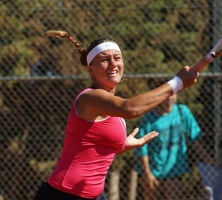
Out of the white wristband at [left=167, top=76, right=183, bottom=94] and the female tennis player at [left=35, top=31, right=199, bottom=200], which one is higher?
the white wristband at [left=167, top=76, right=183, bottom=94]

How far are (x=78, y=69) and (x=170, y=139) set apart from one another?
1.16 meters

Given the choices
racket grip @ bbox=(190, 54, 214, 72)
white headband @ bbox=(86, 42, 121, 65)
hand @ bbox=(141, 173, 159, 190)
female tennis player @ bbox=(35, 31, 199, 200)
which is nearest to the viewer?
racket grip @ bbox=(190, 54, 214, 72)

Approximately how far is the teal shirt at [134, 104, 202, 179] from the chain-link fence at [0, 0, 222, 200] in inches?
8.6

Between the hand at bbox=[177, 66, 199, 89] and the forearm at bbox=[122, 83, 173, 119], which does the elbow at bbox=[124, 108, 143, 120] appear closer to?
the forearm at bbox=[122, 83, 173, 119]

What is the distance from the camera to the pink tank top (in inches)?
149

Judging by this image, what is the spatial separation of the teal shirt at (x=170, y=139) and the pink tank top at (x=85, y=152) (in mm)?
2734

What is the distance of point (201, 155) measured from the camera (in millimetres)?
6961

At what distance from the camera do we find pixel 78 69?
22.3ft

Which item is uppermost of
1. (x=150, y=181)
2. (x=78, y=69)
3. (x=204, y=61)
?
(x=204, y=61)

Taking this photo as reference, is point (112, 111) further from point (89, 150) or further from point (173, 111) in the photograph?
point (173, 111)

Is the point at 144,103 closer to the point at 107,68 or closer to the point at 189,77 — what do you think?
the point at 189,77

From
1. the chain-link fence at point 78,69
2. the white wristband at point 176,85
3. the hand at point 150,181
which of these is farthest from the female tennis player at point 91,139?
the chain-link fence at point 78,69

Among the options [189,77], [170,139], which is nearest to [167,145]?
[170,139]

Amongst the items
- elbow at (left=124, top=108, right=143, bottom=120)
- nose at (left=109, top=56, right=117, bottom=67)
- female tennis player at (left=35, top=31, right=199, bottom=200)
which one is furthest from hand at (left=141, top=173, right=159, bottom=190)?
elbow at (left=124, top=108, right=143, bottom=120)
